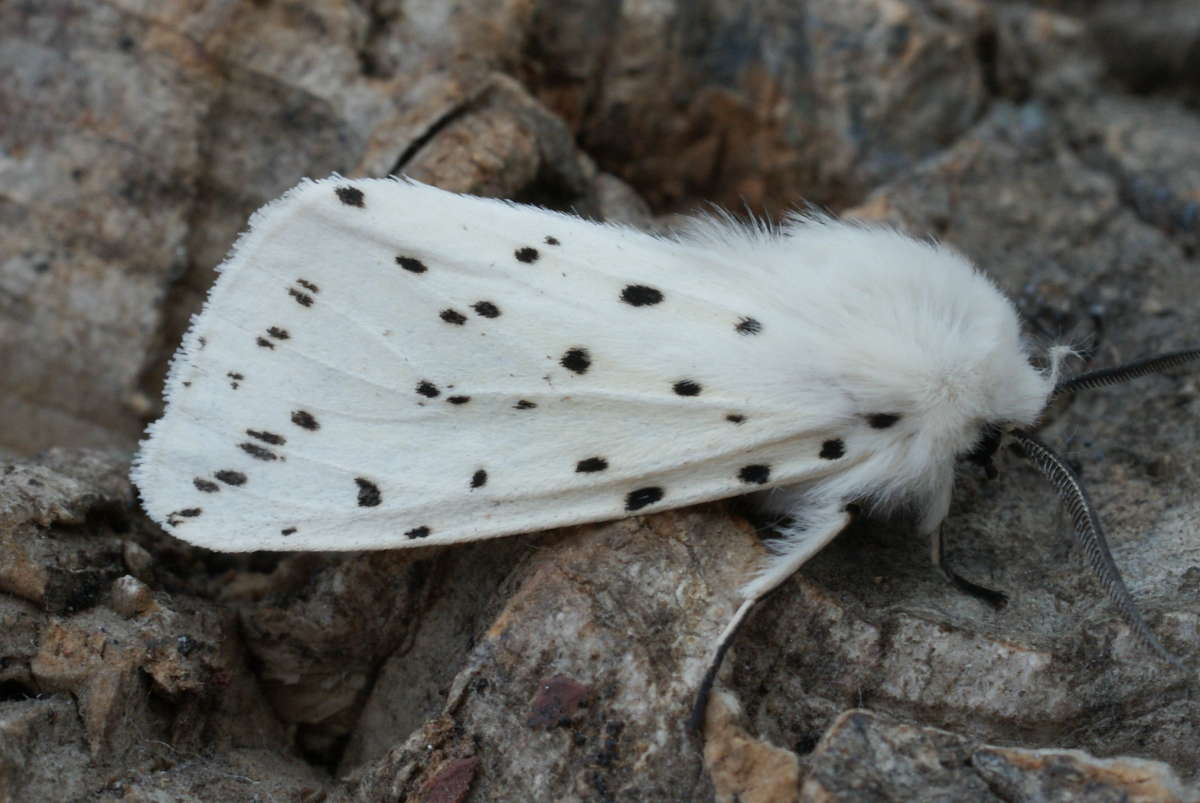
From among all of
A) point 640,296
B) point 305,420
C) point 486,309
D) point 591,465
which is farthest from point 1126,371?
point 305,420

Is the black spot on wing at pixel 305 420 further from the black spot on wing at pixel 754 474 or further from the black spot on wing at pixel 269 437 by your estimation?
the black spot on wing at pixel 754 474

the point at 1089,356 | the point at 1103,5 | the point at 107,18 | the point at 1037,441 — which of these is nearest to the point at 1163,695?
the point at 1037,441

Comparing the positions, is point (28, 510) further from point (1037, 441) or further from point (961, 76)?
point (961, 76)

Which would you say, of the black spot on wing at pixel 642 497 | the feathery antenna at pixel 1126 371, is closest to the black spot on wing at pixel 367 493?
the black spot on wing at pixel 642 497

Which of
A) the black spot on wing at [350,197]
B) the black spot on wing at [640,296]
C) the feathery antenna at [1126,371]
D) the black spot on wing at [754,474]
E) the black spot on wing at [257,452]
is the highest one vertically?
the feathery antenna at [1126,371]

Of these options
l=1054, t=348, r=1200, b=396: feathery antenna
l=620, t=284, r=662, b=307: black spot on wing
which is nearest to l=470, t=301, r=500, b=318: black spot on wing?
l=620, t=284, r=662, b=307: black spot on wing

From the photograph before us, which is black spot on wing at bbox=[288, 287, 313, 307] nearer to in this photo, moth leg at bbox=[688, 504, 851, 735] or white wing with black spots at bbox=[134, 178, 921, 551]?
white wing with black spots at bbox=[134, 178, 921, 551]
